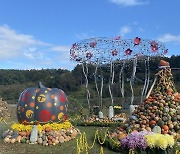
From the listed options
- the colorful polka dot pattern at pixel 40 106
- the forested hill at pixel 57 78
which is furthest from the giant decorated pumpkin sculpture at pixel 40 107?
the forested hill at pixel 57 78

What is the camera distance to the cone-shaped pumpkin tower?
44.6 ft

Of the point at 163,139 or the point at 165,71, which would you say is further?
the point at 165,71

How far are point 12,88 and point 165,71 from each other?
42264 millimetres

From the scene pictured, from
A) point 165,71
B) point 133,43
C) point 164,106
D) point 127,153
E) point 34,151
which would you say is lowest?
point 34,151

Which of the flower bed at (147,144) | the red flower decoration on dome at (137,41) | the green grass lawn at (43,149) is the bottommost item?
the green grass lawn at (43,149)

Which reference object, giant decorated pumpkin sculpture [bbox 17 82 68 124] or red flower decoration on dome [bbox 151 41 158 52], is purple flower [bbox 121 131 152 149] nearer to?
giant decorated pumpkin sculpture [bbox 17 82 68 124]

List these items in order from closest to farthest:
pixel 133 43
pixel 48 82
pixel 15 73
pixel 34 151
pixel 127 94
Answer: pixel 34 151
pixel 133 43
pixel 127 94
pixel 48 82
pixel 15 73

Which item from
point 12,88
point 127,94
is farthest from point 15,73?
point 127,94

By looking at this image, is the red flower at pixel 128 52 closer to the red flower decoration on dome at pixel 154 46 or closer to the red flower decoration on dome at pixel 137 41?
the red flower decoration on dome at pixel 137 41

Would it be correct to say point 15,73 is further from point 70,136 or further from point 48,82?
point 70,136

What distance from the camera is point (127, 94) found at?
46.7m

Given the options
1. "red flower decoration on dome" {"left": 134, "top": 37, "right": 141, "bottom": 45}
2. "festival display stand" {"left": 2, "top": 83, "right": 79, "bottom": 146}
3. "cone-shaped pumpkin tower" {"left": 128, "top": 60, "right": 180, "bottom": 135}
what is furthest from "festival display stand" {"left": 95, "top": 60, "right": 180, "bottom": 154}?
"red flower decoration on dome" {"left": 134, "top": 37, "right": 141, "bottom": 45}

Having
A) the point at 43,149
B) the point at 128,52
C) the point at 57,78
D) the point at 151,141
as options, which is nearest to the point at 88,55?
the point at 128,52

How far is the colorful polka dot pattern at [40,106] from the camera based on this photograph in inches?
617
